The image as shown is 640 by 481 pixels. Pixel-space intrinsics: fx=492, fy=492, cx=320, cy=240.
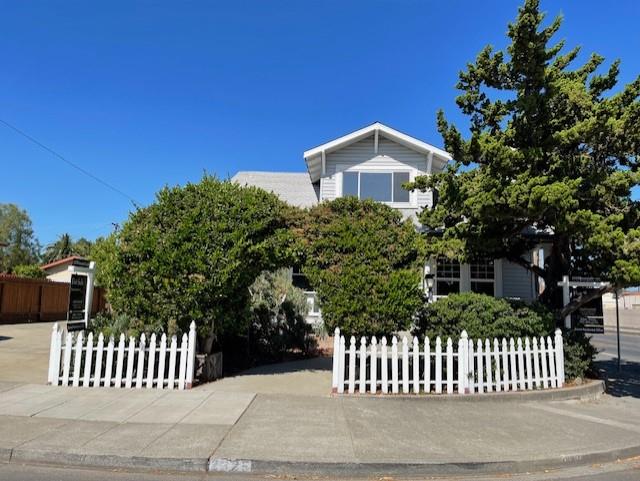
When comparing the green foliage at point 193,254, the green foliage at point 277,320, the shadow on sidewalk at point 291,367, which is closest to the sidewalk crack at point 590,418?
the shadow on sidewalk at point 291,367

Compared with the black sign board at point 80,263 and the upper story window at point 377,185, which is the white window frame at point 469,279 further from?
the black sign board at point 80,263

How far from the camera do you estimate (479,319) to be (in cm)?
940

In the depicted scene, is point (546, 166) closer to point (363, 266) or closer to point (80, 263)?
point (363, 266)

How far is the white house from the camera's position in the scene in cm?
1725

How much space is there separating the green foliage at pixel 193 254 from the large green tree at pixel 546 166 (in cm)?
370

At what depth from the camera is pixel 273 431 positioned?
6.21m

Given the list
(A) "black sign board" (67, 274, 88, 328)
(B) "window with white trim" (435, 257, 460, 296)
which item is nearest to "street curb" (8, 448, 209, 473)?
(A) "black sign board" (67, 274, 88, 328)

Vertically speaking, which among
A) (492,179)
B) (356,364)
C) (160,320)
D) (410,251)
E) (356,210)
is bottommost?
(356,364)

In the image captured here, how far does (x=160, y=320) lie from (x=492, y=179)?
6.74 meters

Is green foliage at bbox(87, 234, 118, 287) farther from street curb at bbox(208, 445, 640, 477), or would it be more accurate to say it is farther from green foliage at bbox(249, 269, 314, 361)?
street curb at bbox(208, 445, 640, 477)

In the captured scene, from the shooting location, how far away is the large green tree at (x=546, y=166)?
29.2 ft

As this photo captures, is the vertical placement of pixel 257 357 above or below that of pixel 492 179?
below

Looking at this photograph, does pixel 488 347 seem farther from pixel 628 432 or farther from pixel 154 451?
pixel 154 451

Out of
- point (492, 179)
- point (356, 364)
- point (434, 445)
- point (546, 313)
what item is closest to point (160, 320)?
point (356, 364)
